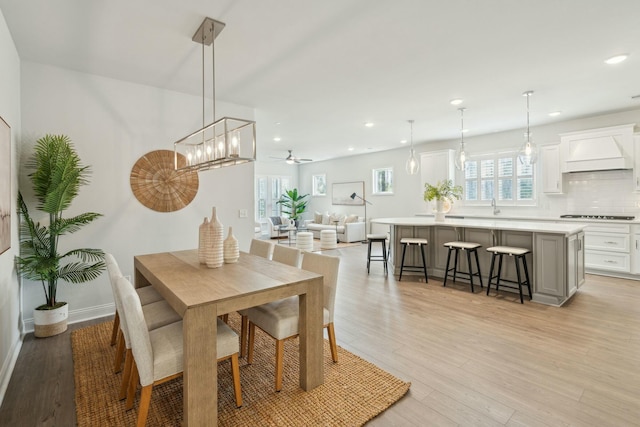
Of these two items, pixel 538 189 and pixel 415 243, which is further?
pixel 538 189

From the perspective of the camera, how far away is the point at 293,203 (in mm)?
11219

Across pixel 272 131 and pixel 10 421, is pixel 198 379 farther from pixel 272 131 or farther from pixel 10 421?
pixel 272 131

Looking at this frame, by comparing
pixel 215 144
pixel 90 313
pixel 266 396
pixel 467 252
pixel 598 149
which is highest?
pixel 598 149

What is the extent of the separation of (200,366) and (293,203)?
31.5 ft

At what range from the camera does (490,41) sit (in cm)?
283

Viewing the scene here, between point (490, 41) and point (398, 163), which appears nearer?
point (490, 41)

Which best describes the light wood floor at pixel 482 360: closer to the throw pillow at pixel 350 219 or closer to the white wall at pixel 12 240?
the white wall at pixel 12 240

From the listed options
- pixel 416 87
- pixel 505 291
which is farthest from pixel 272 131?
pixel 505 291

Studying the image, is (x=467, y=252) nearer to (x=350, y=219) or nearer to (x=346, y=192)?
(x=350, y=219)

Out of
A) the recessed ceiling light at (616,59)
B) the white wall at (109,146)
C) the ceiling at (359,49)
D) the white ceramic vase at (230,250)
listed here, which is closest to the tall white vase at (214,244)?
the white ceramic vase at (230,250)

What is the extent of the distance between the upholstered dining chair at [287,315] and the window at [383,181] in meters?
6.86

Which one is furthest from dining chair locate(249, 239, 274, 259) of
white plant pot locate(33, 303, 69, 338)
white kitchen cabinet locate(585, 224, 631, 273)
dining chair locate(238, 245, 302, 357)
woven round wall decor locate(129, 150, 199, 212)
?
white kitchen cabinet locate(585, 224, 631, 273)

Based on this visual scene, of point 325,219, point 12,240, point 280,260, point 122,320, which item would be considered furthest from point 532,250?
point 325,219

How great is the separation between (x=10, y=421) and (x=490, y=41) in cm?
443
